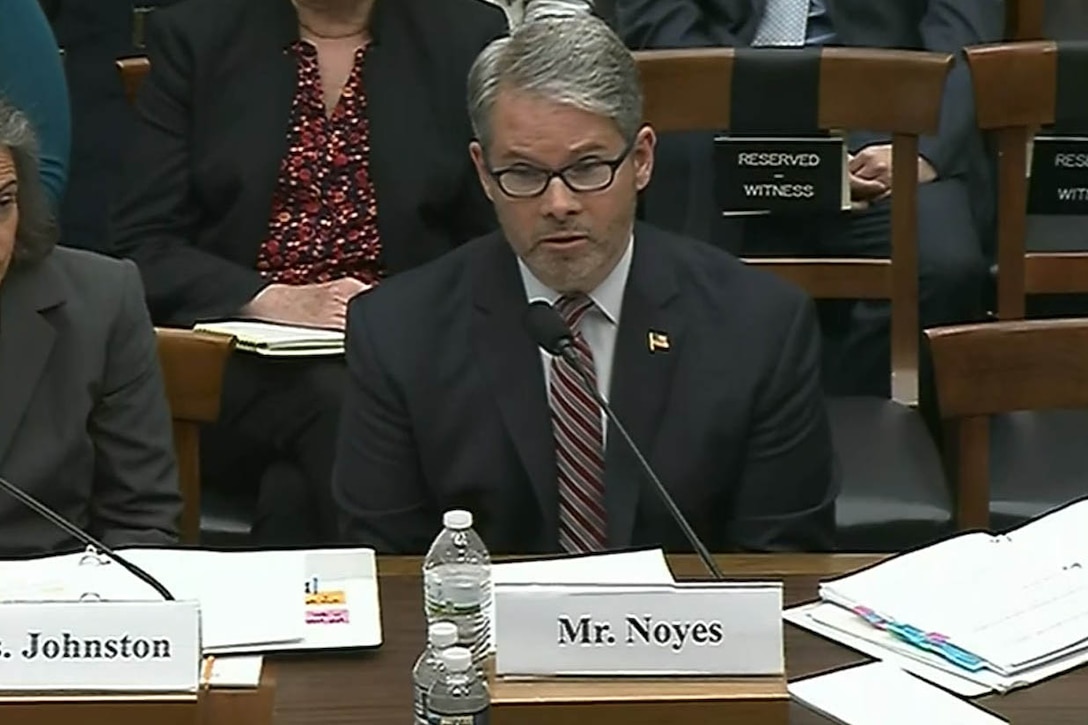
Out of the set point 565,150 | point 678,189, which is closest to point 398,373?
point 565,150

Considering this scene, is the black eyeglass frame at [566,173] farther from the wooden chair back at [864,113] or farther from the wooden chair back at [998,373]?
the wooden chair back at [864,113]

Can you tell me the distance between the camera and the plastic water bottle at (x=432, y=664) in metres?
1.36

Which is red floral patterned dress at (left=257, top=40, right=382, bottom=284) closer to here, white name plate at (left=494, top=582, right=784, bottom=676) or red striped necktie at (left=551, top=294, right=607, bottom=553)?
red striped necktie at (left=551, top=294, right=607, bottom=553)

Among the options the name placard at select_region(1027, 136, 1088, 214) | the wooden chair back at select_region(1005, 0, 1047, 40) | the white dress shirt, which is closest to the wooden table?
the white dress shirt

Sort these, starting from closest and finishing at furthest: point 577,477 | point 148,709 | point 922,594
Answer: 1. point 148,709
2. point 922,594
3. point 577,477

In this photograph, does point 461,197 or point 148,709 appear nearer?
point 148,709

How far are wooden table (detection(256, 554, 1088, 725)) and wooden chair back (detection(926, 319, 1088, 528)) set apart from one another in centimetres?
31

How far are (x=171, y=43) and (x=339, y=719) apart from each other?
154 centimetres

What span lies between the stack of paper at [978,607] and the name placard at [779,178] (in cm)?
104

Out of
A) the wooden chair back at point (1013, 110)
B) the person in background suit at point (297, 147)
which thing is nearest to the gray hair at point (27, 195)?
the person in background suit at point (297, 147)

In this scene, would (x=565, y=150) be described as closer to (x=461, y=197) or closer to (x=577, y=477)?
(x=577, y=477)

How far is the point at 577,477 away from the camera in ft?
6.36

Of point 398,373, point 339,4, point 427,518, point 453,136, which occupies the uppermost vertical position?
point 339,4

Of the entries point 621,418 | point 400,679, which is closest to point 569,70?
point 621,418
